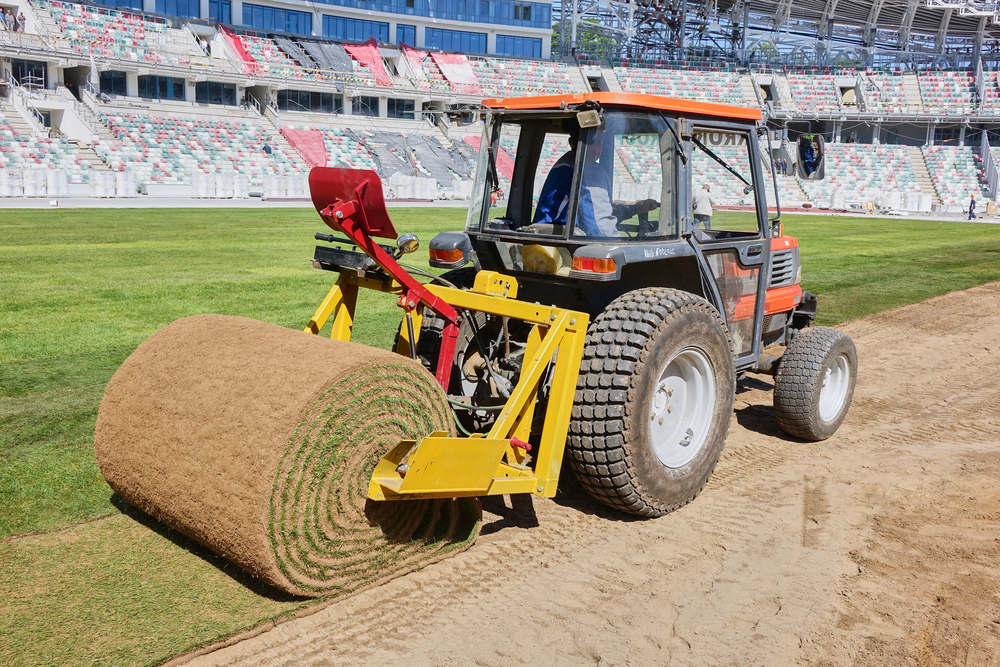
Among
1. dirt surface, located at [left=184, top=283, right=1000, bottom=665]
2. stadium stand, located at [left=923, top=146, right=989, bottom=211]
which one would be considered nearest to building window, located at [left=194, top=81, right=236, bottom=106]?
stadium stand, located at [left=923, top=146, right=989, bottom=211]

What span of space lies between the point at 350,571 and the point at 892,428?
477cm

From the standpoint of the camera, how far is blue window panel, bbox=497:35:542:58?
68.3m

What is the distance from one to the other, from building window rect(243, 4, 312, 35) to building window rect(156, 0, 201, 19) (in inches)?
129

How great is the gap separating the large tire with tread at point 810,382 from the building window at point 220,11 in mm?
56979

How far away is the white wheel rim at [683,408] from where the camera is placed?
5066 millimetres

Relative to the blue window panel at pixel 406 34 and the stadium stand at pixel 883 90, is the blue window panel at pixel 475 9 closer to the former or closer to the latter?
the blue window panel at pixel 406 34

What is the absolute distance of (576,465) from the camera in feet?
15.3

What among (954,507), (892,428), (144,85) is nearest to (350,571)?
(954,507)

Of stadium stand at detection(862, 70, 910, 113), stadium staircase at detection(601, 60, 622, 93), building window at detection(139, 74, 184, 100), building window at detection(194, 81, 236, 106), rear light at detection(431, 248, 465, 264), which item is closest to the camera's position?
rear light at detection(431, 248, 465, 264)

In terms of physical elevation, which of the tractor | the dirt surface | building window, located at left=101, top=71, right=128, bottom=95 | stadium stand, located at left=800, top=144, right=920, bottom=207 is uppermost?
building window, located at left=101, top=71, right=128, bottom=95

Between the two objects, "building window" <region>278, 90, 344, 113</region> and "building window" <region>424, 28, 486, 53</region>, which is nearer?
"building window" <region>278, 90, 344, 113</region>

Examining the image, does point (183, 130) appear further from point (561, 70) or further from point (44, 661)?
point (44, 661)

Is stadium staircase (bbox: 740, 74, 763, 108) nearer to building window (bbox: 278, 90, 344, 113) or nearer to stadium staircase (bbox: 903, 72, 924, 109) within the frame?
stadium staircase (bbox: 903, 72, 924, 109)

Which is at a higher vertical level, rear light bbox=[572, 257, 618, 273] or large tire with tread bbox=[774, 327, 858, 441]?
rear light bbox=[572, 257, 618, 273]
